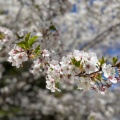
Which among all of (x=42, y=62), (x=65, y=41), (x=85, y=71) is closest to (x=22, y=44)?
(x=42, y=62)

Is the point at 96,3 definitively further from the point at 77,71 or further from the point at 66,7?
the point at 77,71

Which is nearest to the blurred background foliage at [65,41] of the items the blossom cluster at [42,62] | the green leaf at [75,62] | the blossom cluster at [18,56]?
the blossom cluster at [42,62]

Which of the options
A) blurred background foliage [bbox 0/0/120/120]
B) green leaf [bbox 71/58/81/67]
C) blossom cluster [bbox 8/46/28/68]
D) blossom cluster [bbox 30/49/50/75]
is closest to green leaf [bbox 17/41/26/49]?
blossom cluster [bbox 8/46/28/68]

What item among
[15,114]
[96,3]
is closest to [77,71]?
[96,3]

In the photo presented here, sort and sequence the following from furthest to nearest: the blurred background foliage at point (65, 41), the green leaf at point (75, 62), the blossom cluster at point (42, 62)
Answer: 1. the blurred background foliage at point (65, 41)
2. the blossom cluster at point (42, 62)
3. the green leaf at point (75, 62)

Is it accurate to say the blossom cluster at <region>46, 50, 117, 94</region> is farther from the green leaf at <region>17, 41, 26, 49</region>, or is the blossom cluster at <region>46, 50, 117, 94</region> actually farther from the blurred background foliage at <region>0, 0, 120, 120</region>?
the blurred background foliage at <region>0, 0, 120, 120</region>

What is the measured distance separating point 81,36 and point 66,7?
3707mm

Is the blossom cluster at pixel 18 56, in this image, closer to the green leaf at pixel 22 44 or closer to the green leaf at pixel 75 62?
the green leaf at pixel 22 44

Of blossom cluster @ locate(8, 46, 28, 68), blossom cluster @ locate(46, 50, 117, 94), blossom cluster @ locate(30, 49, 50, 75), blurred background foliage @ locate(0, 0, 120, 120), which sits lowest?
blossom cluster @ locate(46, 50, 117, 94)

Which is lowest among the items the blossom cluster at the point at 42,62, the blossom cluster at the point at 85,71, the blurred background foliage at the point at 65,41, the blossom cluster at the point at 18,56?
the blossom cluster at the point at 85,71

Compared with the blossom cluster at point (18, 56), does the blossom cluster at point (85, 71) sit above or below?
below

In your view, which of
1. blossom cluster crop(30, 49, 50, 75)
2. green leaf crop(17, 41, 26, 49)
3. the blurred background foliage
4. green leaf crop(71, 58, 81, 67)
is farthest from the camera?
the blurred background foliage

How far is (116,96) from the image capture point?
38.5 feet

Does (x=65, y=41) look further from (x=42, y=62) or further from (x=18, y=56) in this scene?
(x=18, y=56)
